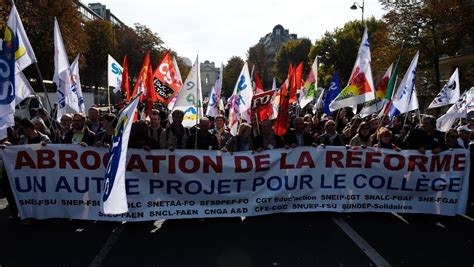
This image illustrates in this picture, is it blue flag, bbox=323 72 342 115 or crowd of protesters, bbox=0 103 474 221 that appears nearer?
crowd of protesters, bbox=0 103 474 221

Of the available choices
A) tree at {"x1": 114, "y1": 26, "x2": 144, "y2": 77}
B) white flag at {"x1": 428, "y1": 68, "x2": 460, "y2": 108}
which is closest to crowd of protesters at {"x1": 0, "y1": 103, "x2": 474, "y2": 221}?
white flag at {"x1": 428, "y1": 68, "x2": 460, "y2": 108}

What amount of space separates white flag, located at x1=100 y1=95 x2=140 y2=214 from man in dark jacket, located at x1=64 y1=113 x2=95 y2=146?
2536 millimetres

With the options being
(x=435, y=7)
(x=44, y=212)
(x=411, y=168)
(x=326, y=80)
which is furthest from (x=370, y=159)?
(x=326, y=80)

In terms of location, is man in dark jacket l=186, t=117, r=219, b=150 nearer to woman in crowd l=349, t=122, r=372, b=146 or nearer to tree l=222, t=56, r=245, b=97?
woman in crowd l=349, t=122, r=372, b=146

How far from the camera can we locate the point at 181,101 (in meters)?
7.77

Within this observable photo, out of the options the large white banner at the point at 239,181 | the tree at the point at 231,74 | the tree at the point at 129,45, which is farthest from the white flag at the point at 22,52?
the tree at the point at 231,74

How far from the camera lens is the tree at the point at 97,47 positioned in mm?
50938

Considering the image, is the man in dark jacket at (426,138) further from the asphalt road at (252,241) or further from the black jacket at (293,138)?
the black jacket at (293,138)

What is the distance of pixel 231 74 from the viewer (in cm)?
9338

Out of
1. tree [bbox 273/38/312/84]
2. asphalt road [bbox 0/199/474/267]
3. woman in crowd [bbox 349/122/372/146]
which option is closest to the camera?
asphalt road [bbox 0/199/474/267]

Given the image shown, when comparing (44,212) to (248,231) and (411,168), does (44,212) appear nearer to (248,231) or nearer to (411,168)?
(248,231)

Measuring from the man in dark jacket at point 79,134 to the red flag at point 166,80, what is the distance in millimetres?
3070

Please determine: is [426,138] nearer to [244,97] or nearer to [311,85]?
[244,97]

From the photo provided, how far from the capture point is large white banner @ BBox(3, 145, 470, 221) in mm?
5930
